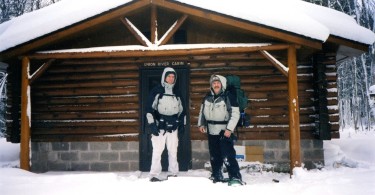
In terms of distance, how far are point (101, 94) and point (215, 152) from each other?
12.0 ft

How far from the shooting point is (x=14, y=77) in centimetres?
779

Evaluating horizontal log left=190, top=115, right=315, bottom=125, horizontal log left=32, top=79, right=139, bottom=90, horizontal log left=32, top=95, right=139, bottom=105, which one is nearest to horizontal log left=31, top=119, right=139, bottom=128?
horizontal log left=32, top=95, right=139, bottom=105

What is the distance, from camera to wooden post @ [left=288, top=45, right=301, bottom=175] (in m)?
Result: 5.70

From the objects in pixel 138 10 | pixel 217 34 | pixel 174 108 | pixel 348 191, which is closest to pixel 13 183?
pixel 174 108

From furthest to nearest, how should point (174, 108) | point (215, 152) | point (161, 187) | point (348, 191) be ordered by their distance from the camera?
point (174, 108), point (215, 152), point (161, 187), point (348, 191)

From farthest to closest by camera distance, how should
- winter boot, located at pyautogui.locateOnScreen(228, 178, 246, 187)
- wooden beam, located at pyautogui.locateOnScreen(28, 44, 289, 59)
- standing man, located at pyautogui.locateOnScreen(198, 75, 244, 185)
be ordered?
wooden beam, located at pyautogui.locateOnScreen(28, 44, 289, 59) < standing man, located at pyautogui.locateOnScreen(198, 75, 244, 185) < winter boot, located at pyautogui.locateOnScreen(228, 178, 246, 187)

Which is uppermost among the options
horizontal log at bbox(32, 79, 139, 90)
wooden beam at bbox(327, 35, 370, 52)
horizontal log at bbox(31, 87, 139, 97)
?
wooden beam at bbox(327, 35, 370, 52)

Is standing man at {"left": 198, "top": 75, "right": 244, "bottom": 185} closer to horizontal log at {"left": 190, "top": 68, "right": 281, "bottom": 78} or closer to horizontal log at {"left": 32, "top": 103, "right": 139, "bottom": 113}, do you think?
horizontal log at {"left": 190, "top": 68, "right": 281, "bottom": 78}

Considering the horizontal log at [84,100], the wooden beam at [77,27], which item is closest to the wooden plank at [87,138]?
the horizontal log at [84,100]

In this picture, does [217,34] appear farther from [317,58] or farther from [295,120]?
[295,120]

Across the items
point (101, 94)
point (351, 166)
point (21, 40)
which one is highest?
point (21, 40)

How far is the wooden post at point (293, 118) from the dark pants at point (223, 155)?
1238 mm

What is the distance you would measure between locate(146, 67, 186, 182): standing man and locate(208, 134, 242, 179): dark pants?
807 millimetres

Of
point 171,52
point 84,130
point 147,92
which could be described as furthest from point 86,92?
point 171,52
